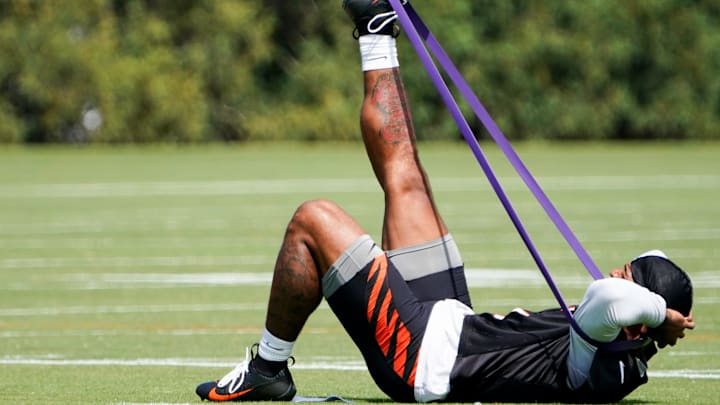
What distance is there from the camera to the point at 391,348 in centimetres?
643

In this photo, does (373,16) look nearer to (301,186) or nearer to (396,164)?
(396,164)

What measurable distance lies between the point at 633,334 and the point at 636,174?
2526 cm

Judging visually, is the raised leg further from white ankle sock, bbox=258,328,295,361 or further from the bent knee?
white ankle sock, bbox=258,328,295,361

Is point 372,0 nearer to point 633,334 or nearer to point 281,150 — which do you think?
point 633,334

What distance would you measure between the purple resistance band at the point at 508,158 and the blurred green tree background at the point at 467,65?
118ft

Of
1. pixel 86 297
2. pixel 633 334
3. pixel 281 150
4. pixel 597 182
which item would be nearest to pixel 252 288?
pixel 86 297

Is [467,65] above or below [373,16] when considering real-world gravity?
below

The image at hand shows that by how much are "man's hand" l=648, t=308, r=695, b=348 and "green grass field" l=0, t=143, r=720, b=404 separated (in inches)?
29.1

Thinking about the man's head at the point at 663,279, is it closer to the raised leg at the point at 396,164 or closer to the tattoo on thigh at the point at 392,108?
the raised leg at the point at 396,164

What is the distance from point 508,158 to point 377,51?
2.86 ft

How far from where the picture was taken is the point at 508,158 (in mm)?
6926

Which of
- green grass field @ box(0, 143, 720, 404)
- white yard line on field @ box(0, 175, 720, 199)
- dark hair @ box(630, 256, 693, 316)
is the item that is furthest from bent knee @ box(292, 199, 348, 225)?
white yard line on field @ box(0, 175, 720, 199)

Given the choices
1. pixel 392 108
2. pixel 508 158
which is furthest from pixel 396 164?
pixel 508 158

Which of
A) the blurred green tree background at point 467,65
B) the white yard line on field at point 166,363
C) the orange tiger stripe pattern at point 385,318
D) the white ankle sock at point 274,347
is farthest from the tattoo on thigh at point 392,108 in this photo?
the blurred green tree background at point 467,65
